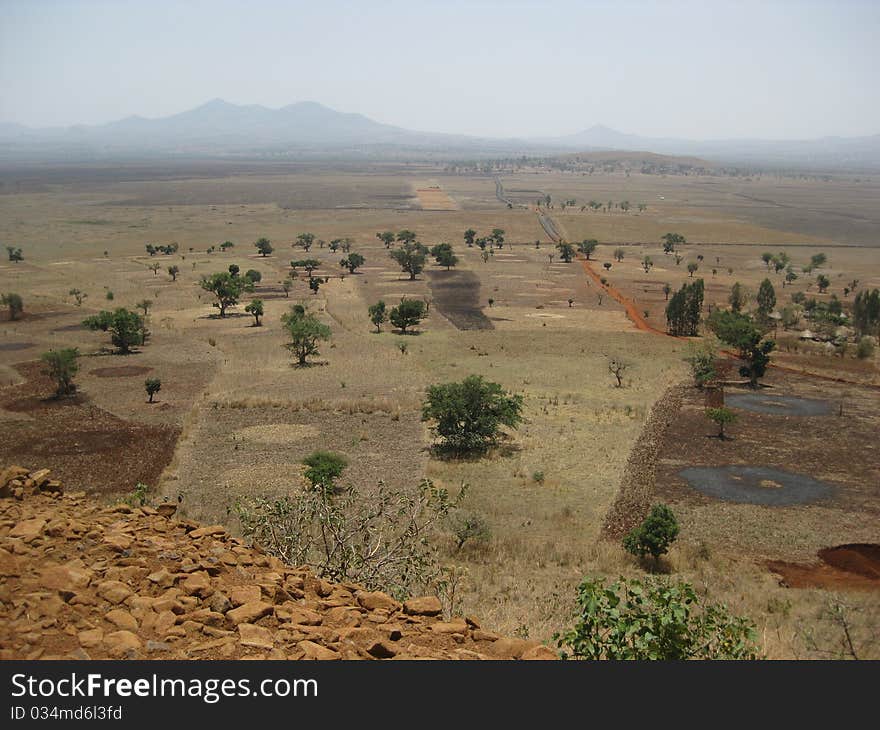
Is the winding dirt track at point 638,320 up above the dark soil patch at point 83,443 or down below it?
above

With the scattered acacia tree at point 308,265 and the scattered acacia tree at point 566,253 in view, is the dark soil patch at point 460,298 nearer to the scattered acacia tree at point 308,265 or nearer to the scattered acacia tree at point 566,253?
the scattered acacia tree at point 308,265

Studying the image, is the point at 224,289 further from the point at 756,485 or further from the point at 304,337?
the point at 756,485

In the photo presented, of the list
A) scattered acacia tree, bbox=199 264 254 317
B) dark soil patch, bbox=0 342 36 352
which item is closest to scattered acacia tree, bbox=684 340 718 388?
scattered acacia tree, bbox=199 264 254 317

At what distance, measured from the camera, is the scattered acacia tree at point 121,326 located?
4884 cm

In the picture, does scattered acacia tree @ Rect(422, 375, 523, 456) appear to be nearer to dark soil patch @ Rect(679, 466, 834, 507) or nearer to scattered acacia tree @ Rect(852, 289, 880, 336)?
dark soil patch @ Rect(679, 466, 834, 507)

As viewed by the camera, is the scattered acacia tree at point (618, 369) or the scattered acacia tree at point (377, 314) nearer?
the scattered acacia tree at point (618, 369)

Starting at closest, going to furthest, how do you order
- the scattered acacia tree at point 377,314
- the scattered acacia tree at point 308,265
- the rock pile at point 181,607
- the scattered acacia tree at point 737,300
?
the rock pile at point 181,607
the scattered acacia tree at point 377,314
the scattered acacia tree at point 737,300
the scattered acacia tree at point 308,265

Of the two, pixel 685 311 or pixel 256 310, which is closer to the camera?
pixel 685 311

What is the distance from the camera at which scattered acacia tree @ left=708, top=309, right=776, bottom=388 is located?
42.8 metres

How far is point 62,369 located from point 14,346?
15.0 meters

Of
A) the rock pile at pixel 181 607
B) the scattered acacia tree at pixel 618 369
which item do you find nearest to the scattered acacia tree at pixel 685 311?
the scattered acacia tree at pixel 618 369

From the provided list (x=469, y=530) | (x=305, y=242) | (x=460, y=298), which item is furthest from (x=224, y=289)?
(x=469, y=530)

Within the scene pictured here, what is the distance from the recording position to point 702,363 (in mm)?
43438

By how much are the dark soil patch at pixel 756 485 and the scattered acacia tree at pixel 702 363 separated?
13.3m
